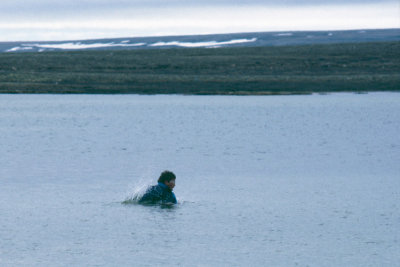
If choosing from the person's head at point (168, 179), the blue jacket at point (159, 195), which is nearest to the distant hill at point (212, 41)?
the blue jacket at point (159, 195)

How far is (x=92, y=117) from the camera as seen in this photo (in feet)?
156

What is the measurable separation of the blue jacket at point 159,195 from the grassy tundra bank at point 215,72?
4572 cm

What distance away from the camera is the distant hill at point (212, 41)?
155 metres

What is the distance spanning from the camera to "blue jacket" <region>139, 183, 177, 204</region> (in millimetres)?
17047

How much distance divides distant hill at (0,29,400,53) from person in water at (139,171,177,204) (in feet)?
439

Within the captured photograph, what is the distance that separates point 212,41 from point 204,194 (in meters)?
147

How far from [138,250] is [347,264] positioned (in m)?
3.20

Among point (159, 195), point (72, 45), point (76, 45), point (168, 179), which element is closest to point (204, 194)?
point (159, 195)

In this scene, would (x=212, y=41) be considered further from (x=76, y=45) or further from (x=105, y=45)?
(x=76, y=45)

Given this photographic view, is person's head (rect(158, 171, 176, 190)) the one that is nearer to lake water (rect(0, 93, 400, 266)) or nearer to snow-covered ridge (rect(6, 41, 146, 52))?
lake water (rect(0, 93, 400, 266))

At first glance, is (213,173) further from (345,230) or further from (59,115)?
(59,115)

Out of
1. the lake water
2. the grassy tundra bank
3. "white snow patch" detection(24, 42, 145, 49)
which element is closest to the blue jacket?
the lake water

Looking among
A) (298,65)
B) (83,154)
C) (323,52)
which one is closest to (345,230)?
(83,154)

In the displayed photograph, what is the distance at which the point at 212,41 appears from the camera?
164 metres
